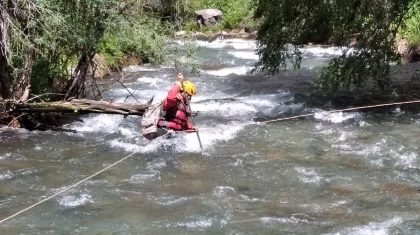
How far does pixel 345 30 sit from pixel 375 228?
7607mm

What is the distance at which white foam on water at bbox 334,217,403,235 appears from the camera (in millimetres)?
7102

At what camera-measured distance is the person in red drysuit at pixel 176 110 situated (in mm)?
10609

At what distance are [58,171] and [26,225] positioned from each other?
227 cm

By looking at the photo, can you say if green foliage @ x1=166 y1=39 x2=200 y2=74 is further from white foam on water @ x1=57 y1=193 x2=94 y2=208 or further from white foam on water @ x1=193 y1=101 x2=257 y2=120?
white foam on water @ x1=57 y1=193 x2=94 y2=208

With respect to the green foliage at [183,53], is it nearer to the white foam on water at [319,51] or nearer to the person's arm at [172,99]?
the person's arm at [172,99]

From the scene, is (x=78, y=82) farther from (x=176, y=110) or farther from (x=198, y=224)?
(x=198, y=224)

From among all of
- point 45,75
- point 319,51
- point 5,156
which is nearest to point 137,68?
point 45,75

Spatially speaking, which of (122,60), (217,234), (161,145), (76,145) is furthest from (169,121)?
(122,60)

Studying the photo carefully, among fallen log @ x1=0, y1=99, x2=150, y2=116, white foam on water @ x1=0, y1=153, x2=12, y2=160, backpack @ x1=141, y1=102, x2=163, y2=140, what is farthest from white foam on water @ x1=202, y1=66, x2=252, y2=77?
white foam on water @ x1=0, y1=153, x2=12, y2=160

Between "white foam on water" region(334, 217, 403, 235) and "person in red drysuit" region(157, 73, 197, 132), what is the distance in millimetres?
4202

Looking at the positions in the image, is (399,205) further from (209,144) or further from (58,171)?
(58,171)

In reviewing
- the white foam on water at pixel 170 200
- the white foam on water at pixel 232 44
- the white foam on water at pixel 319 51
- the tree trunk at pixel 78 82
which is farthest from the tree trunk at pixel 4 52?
the white foam on water at pixel 232 44

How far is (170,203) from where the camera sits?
822cm

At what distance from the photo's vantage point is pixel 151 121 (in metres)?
10.5
